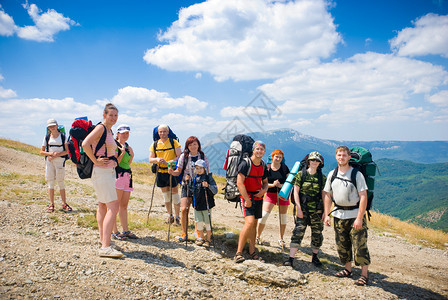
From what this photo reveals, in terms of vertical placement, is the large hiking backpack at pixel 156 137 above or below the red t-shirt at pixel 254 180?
above

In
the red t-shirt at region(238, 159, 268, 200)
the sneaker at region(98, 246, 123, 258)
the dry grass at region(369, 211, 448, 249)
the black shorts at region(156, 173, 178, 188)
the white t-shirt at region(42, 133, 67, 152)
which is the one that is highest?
the white t-shirt at region(42, 133, 67, 152)

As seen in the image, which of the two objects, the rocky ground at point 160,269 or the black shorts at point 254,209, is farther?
the black shorts at point 254,209

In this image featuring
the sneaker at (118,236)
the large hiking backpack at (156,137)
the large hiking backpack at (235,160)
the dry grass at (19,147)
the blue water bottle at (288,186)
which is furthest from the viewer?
the dry grass at (19,147)

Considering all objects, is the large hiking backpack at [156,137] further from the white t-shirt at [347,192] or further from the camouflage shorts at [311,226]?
the white t-shirt at [347,192]

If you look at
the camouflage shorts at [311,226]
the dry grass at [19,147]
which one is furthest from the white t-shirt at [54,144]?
the dry grass at [19,147]

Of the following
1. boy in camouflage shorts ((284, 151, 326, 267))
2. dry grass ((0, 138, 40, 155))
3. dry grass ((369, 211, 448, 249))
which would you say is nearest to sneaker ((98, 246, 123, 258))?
boy in camouflage shorts ((284, 151, 326, 267))

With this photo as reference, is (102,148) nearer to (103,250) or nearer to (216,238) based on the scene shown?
(103,250)

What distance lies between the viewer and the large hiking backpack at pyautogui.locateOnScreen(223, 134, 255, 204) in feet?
20.1

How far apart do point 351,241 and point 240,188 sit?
98.9 inches

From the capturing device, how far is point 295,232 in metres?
6.01

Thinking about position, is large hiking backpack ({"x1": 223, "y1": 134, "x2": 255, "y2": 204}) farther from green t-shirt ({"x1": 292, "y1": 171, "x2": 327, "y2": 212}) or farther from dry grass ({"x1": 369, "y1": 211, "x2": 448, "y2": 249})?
dry grass ({"x1": 369, "y1": 211, "x2": 448, "y2": 249})

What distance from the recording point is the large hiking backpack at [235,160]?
20.1 feet

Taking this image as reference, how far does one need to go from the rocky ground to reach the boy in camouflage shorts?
78 centimetres

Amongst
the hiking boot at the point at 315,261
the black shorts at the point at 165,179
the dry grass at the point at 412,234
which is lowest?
the dry grass at the point at 412,234
